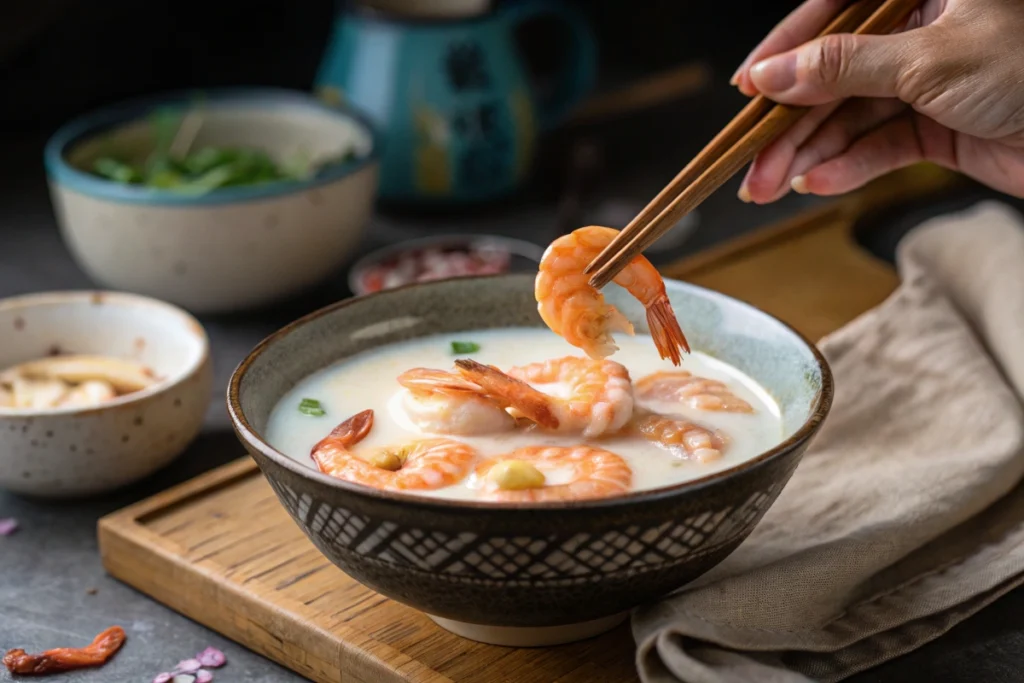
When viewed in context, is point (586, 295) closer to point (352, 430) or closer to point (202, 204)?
point (352, 430)

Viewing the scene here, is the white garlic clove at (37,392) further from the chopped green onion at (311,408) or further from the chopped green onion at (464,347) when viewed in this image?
the chopped green onion at (464,347)

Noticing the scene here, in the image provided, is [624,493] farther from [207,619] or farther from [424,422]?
[207,619]

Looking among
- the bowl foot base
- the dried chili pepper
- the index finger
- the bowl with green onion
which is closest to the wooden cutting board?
the bowl foot base

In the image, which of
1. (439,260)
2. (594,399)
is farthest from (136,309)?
(594,399)

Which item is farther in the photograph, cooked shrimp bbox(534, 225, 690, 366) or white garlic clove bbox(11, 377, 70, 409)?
white garlic clove bbox(11, 377, 70, 409)

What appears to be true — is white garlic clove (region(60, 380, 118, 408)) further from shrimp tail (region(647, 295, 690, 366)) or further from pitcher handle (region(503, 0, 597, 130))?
pitcher handle (region(503, 0, 597, 130))

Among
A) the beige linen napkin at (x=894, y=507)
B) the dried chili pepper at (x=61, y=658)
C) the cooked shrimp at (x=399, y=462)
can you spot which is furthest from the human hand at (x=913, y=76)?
the dried chili pepper at (x=61, y=658)
